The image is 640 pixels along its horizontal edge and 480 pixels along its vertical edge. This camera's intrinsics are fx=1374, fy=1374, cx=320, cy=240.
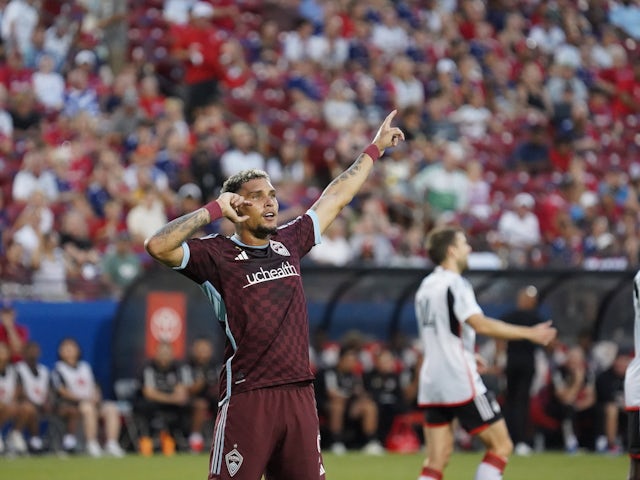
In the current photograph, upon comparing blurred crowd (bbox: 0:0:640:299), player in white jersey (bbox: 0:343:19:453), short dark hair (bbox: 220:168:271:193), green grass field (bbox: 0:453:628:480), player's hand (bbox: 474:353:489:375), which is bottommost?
green grass field (bbox: 0:453:628:480)

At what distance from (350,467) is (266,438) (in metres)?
8.90

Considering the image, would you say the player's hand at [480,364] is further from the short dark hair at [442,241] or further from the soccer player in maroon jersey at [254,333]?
the soccer player in maroon jersey at [254,333]

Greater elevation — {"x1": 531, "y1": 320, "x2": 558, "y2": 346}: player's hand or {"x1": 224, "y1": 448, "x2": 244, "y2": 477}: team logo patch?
{"x1": 531, "y1": 320, "x2": 558, "y2": 346}: player's hand

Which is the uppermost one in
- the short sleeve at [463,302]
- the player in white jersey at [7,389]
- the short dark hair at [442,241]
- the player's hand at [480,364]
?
the short dark hair at [442,241]

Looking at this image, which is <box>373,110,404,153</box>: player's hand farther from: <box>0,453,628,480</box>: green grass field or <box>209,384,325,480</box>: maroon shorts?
<box>0,453,628,480</box>: green grass field

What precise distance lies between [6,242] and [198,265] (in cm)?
1156

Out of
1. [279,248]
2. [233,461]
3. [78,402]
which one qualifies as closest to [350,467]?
[78,402]

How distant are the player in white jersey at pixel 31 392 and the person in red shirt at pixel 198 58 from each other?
6880mm

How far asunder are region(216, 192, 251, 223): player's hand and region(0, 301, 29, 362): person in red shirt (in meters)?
11.0

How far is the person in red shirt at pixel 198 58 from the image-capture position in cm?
2334

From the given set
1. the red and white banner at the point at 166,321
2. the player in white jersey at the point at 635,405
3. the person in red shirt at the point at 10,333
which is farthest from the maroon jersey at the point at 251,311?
the red and white banner at the point at 166,321

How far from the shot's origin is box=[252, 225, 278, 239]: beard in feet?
23.9

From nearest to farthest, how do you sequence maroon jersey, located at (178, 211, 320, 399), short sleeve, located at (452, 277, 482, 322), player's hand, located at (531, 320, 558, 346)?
Result: maroon jersey, located at (178, 211, 320, 399), player's hand, located at (531, 320, 558, 346), short sleeve, located at (452, 277, 482, 322)

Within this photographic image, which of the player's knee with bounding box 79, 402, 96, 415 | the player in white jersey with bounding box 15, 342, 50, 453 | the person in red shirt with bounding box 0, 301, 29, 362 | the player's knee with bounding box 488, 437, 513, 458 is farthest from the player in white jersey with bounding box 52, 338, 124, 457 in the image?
the player's knee with bounding box 488, 437, 513, 458
